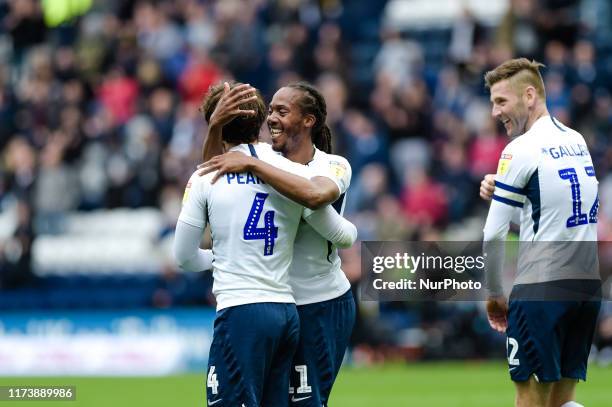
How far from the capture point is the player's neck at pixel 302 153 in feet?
23.6

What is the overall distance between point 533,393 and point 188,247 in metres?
2.31

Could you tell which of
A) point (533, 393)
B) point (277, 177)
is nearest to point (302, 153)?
point (277, 177)

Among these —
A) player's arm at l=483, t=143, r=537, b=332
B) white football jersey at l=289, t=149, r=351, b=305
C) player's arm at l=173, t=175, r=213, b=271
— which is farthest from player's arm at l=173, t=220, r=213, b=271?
player's arm at l=483, t=143, r=537, b=332

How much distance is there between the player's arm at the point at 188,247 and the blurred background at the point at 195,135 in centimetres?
972

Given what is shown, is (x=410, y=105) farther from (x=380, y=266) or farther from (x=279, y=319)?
(x=279, y=319)

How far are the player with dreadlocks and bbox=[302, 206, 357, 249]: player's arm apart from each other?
0.19 meters

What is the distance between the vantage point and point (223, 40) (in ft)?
68.4

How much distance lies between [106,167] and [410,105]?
5040mm

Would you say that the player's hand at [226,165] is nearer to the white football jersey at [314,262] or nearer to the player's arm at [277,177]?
the player's arm at [277,177]

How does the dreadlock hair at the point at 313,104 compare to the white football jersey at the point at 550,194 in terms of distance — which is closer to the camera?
the dreadlock hair at the point at 313,104

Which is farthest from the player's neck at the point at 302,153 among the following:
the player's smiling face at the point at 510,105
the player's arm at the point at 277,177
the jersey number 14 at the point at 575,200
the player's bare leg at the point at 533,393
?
the player's bare leg at the point at 533,393

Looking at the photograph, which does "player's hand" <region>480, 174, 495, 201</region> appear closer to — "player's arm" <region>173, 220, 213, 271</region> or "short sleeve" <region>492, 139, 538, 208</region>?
"short sleeve" <region>492, 139, 538, 208</region>

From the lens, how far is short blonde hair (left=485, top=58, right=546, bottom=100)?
7.58 m

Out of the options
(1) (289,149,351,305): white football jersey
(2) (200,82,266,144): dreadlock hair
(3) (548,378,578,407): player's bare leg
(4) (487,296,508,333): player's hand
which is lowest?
(3) (548,378,578,407): player's bare leg
